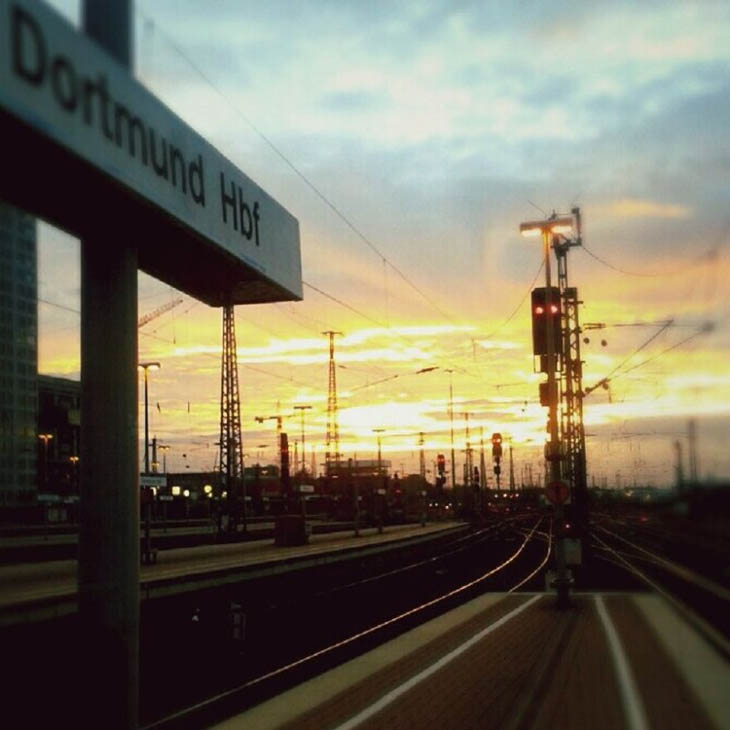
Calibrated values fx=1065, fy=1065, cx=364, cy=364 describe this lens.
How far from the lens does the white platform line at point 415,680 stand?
11.1 meters

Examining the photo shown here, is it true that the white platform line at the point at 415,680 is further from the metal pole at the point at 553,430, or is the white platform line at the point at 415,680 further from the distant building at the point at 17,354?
the distant building at the point at 17,354

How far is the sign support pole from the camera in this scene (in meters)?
9.11

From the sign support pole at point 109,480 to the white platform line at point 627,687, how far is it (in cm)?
458

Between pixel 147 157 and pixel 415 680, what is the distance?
26.4 feet

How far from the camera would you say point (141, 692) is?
49.5 feet

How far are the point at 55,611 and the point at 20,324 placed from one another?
1086 centimetres

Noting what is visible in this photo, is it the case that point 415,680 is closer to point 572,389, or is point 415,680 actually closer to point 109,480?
point 109,480

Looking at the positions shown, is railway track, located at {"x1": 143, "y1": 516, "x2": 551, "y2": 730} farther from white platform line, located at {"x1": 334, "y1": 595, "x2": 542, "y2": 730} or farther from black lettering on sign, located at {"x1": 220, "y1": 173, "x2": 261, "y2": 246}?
black lettering on sign, located at {"x1": 220, "y1": 173, "x2": 261, "y2": 246}

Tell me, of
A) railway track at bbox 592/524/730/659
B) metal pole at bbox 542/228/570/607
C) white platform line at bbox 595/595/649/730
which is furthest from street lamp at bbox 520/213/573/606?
railway track at bbox 592/524/730/659

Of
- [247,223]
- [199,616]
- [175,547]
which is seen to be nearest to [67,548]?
[175,547]

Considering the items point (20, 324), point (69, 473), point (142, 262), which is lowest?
point (69, 473)

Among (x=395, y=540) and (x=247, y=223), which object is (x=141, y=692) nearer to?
(x=247, y=223)

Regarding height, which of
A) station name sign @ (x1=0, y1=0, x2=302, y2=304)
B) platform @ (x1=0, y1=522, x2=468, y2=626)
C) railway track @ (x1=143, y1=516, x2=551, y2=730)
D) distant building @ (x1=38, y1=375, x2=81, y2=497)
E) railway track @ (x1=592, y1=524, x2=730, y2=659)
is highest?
station name sign @ (x1=0, y1=0, x2=302, y2=304)

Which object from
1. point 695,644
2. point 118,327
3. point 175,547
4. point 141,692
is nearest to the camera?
point 695,644
